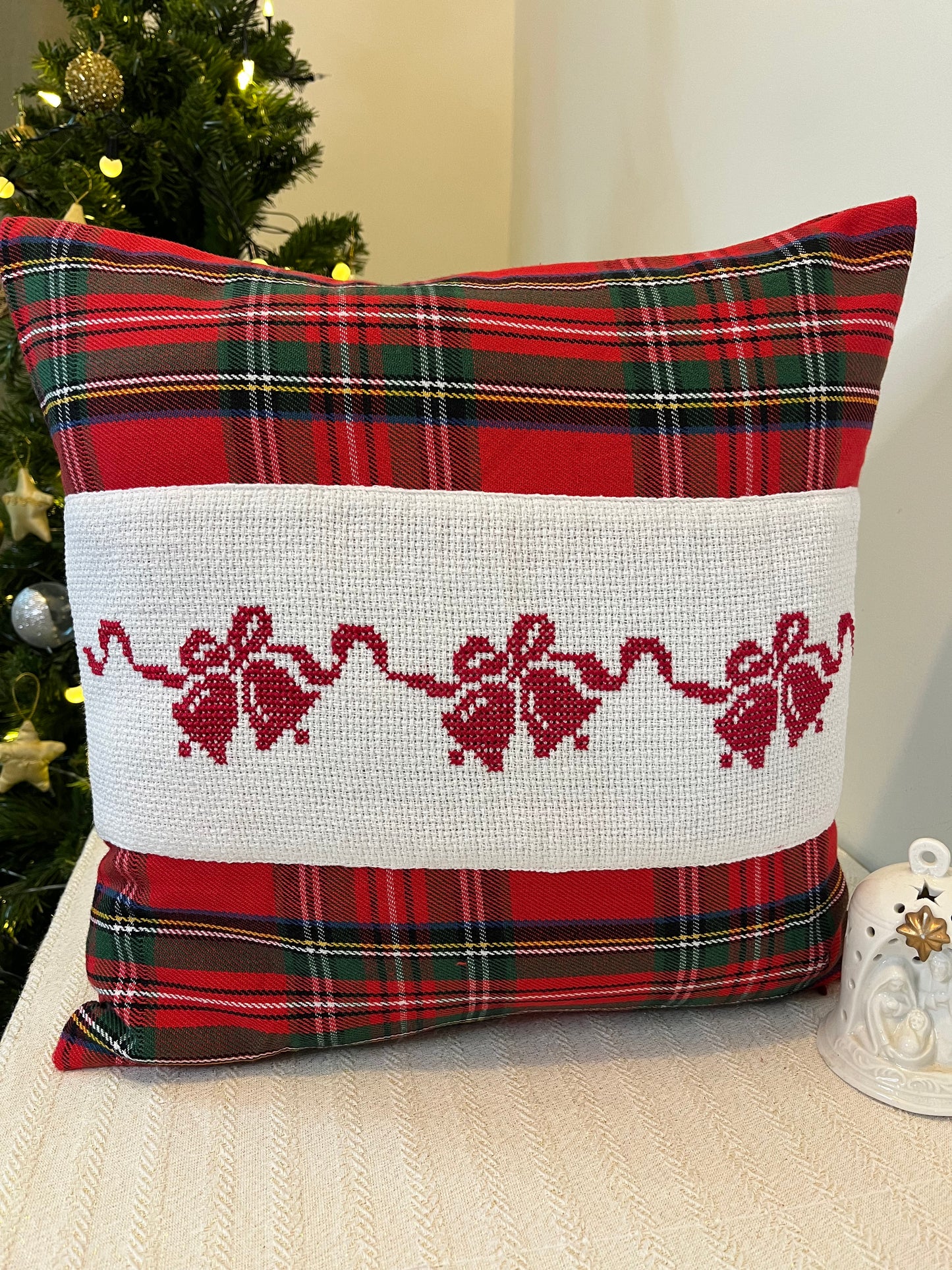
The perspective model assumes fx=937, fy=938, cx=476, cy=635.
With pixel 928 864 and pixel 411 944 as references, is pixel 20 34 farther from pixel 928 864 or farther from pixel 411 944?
pixel 928 864

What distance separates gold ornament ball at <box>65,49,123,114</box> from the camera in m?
0.97

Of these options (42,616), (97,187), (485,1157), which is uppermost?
(97,187)

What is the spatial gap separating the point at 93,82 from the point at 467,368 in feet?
2.39

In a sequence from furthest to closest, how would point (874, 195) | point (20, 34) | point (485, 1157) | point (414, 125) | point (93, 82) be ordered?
point (414, 125) < point (20, 34) < point (93, 82) < point (874, 195) < point (485, 1157)

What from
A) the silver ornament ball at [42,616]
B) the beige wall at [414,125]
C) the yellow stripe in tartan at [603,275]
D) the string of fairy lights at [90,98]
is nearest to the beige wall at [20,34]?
the beige wall at [414,125]

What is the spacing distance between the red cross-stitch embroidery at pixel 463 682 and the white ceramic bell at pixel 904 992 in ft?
0.49

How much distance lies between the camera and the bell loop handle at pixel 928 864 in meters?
0.56

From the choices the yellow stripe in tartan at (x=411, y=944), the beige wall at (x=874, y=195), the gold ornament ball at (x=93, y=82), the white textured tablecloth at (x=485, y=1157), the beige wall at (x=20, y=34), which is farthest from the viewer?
the beige wall at (x=20, y=34)

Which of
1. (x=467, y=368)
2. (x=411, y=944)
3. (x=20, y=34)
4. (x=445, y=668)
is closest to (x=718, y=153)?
(x=467, y=368)

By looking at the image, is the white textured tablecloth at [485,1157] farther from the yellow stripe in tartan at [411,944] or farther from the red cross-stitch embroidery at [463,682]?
the red cross-stitch embroidery at [463,682]

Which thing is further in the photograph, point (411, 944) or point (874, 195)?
point (874, 195)

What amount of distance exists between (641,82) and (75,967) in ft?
3.76

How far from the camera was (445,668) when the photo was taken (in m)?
0.52

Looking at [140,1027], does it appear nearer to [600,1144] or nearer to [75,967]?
[75,967]
